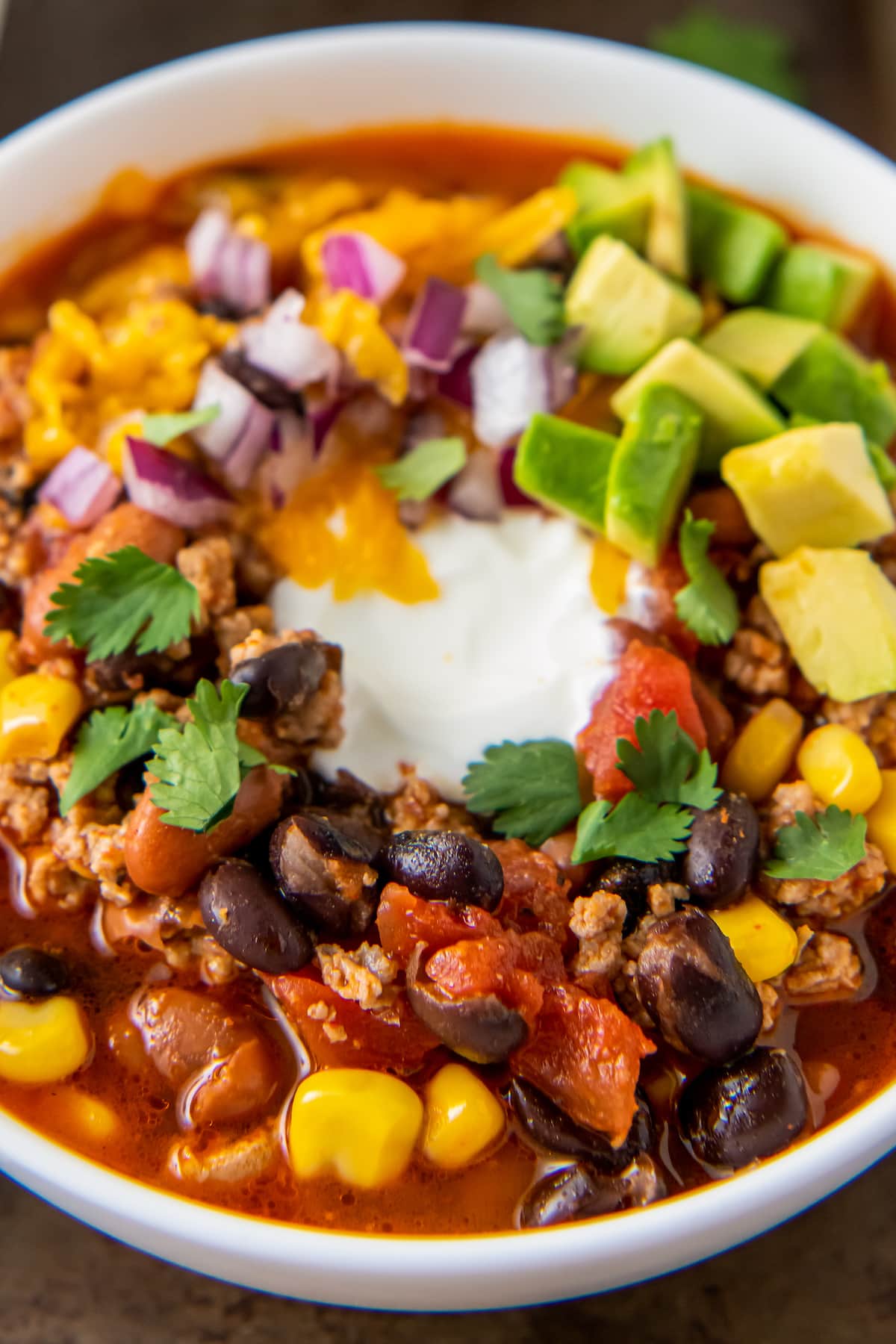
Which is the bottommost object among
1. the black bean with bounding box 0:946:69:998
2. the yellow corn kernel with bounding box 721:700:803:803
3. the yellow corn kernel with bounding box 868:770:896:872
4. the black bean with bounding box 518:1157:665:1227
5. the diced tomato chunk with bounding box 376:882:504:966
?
the black bean with bounding box 518:1157:665:1227

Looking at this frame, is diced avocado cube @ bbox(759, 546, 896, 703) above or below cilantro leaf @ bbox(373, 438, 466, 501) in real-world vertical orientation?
below

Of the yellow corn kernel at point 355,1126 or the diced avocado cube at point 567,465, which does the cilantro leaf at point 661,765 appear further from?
the yellow corn kernel at point 355,1126

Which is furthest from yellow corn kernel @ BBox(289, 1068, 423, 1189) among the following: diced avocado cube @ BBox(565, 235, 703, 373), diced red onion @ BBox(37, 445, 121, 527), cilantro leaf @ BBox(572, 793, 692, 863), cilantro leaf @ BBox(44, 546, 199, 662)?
diced avocado cube @ BBox(565, 235, 703, 373)

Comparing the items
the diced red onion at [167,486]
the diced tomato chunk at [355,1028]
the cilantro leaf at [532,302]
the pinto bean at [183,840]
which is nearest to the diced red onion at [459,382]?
the cilantro leaf at [532,302]

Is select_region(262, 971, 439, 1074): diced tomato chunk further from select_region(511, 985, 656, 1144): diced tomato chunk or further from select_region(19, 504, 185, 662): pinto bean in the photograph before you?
select_region(19, 504, 185, 662): pinto bean

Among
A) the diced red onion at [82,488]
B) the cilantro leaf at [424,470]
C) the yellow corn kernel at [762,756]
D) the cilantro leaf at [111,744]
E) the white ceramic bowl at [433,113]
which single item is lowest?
the yellow corn kernel at [762,756]
